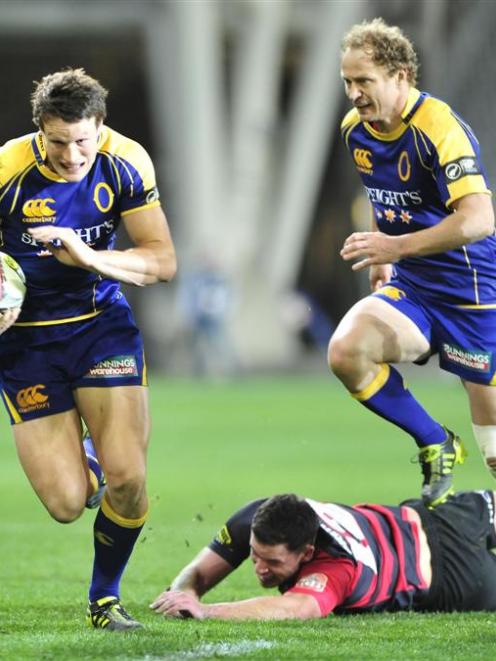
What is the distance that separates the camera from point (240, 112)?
32.0m

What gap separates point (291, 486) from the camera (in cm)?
1162

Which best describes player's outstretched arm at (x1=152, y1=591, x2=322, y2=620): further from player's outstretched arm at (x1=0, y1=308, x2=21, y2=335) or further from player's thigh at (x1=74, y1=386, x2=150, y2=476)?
player's outstretched arm at (x1=0, y1=308, x2=21, y2=335)

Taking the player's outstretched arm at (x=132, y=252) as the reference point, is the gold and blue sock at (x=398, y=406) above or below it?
below

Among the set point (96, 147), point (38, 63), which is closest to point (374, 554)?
point (96, 147)

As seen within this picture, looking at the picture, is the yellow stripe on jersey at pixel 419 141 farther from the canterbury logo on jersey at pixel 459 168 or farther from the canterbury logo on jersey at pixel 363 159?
the canterbury logo on jersey at pixel 363 159

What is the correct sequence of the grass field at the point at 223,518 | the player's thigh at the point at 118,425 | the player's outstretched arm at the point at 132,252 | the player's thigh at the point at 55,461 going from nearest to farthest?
1. the grass field at the point at 223,518
2. the player's outstretched arm at the point at 132,252
3. the player's thigh at the point at 118,425
4. the player's thigh at the point at 55,461

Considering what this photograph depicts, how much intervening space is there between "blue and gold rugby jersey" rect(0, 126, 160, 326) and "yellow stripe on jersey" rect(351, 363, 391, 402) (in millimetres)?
1437

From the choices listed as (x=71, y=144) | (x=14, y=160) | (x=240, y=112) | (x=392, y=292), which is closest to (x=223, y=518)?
(x=392, y=292)

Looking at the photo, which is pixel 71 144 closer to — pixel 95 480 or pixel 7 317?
pixel 7 317

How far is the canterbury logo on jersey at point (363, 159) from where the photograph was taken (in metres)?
6.96

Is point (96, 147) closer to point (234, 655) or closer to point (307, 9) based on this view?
point (234, 655)

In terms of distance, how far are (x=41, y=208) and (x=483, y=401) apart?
92.6 inches

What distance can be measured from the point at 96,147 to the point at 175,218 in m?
27.5

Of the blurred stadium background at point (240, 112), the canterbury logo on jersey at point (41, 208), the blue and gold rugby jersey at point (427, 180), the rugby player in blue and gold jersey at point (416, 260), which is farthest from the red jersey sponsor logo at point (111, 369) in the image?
the blurred stadium background at point (240, 112)
